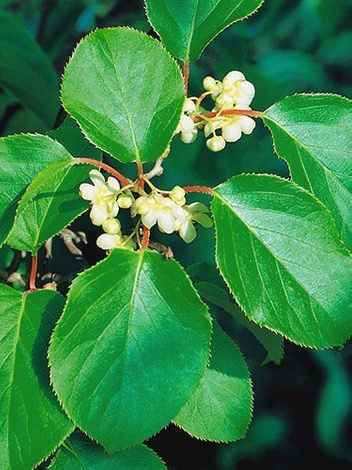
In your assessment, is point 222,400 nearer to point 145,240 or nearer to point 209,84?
point 145,240

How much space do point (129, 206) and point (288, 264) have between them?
16 centimetres

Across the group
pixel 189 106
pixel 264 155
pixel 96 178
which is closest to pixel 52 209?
pixel 96 178

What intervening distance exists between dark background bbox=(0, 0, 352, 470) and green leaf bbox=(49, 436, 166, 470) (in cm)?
60

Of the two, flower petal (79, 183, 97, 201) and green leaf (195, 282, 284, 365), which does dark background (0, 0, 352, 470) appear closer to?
green leaf (195, 282, 284, 365)

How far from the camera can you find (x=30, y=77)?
1.45 meters

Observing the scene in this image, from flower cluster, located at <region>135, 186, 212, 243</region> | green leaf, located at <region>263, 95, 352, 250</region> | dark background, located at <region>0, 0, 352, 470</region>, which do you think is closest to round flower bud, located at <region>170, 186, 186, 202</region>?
flower cluster, located at <region>135, 186, 212, 243</region>

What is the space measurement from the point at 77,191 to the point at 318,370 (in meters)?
1.80

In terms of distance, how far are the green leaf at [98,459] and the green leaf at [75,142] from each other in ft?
0.99

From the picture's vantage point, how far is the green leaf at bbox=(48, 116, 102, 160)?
83 cm

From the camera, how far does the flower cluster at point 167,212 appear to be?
2.34 ft


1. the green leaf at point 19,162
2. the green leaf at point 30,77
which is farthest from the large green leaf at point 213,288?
the green leaf at point 30,77

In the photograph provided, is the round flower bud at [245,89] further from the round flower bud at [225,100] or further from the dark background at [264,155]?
the dark background at [264,155]

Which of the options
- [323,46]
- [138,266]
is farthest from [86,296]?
[323,46]

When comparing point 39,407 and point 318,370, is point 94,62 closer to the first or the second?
point 39,407
